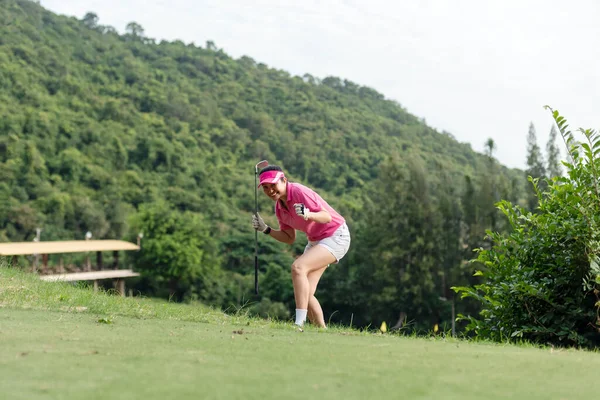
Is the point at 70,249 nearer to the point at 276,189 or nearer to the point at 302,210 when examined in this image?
the point at 276,189

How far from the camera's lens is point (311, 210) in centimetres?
707

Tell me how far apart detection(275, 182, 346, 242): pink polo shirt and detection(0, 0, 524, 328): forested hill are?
1993 inches

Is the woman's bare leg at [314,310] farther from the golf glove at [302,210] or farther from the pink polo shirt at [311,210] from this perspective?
the golf glove at [302,210]

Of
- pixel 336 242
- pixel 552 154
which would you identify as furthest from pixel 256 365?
pixel 552 154

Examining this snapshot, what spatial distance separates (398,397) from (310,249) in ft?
13.0

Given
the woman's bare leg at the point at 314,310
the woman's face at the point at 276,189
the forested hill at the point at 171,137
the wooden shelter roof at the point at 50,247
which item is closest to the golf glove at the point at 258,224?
the woman's face at the point at 276,189

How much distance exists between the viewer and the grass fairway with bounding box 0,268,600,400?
3.44m

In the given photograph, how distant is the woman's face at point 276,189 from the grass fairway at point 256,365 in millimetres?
1524

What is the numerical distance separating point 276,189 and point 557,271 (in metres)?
2.71

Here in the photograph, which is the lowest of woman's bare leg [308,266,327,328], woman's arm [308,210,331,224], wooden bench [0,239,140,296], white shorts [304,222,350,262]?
wooden bench [0,239,140,296]

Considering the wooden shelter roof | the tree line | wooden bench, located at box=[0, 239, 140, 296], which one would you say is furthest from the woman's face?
the wooden shelter roof

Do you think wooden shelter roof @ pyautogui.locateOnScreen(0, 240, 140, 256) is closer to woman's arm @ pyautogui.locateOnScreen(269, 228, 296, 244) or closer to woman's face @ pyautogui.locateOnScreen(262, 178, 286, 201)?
woman's arm @ pyautogui.locateOnScreen(269, 228, 296, 244)

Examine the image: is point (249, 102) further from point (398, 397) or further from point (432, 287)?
point (398, 397)

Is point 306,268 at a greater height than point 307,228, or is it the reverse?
point 307,228
